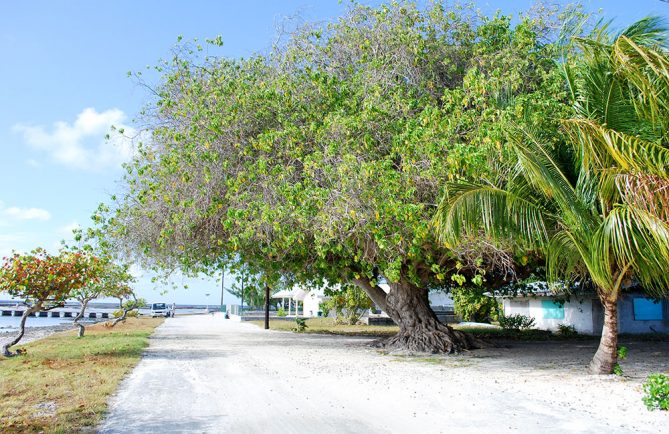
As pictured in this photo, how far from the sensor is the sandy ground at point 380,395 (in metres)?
6.96

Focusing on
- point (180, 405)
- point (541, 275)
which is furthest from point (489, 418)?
point (541, 275)

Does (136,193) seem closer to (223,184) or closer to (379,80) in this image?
(223,184)

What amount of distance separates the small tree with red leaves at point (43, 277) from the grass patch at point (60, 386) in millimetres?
1458

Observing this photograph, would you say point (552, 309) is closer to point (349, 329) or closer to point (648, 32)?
point (349, 329)

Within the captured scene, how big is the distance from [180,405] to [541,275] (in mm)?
15385

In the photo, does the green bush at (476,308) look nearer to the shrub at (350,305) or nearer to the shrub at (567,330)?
the shrub at (350,305)

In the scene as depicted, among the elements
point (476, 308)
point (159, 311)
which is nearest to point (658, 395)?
point (476, 308)

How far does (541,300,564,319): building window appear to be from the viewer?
2723cm

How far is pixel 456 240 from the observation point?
977 cm

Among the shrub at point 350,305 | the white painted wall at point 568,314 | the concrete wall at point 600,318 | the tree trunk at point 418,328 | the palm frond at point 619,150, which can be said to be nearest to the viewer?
the palm frond at point 619,150

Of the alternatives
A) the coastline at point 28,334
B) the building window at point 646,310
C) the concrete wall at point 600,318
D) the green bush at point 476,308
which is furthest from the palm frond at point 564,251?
the green bush at point 476,308

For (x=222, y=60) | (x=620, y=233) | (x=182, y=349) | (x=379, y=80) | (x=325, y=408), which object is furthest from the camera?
(x=182, y=349)

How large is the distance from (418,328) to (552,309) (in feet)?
46.0

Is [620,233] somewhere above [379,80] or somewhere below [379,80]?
below
